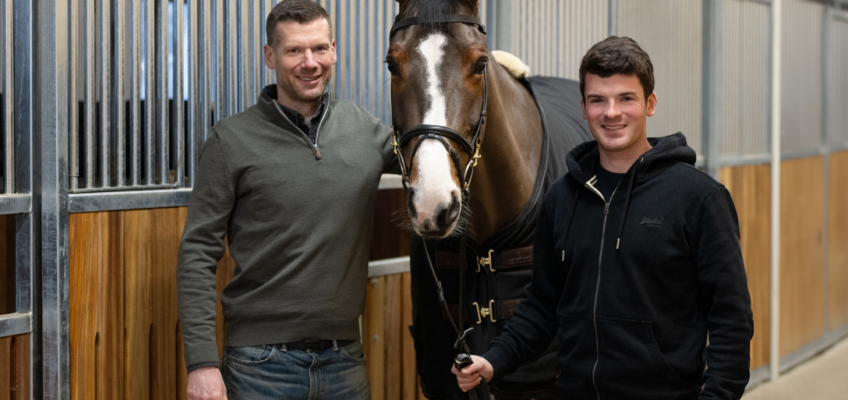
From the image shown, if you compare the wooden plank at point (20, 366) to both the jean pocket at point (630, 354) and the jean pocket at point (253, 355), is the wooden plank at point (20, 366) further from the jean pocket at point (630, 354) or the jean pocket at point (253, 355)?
the jean pocket at point (630, 354)

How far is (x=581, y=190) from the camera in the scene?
1.71 m

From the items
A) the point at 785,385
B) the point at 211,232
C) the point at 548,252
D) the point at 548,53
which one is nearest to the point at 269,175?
the point at 211,232

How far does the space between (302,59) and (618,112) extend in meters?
0.91

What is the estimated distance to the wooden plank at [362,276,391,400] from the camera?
2.83 metres

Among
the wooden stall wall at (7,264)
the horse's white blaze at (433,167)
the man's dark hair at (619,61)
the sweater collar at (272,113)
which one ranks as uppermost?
the man's dark hair at (619,61)

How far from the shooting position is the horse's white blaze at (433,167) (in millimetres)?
1605

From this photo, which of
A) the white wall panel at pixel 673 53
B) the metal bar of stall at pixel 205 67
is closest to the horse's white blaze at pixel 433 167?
the metal bar of stall at pixel 205 67

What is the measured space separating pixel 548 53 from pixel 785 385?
2751 millimetres

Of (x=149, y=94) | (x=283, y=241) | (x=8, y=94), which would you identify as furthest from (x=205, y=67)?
(x=283, y=241)

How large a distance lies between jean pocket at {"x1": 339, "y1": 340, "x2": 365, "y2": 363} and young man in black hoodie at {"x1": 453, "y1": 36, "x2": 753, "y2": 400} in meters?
0.50

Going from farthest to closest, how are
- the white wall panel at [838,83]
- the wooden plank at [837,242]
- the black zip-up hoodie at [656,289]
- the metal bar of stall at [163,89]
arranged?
the white wall panel at [838,83] → the wooden plank at [837,242] → the metal bar of stall at [163,89] → the black zip-up hoodie at [656,289]

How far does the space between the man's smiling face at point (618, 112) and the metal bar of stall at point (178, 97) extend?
1.31 meters

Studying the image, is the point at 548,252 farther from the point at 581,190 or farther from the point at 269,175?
the point at 269,175

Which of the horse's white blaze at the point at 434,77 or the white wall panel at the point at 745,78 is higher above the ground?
the white wall panel at the point at 745,78
